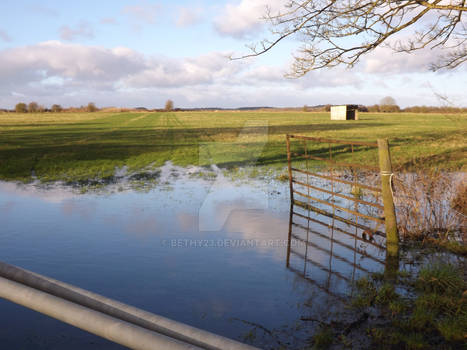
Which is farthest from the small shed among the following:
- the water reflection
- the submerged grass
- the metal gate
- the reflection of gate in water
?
the submerged grass

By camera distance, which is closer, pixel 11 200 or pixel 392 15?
pixel 392 15

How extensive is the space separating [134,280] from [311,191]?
7.31 metres

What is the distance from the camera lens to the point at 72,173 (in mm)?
15711

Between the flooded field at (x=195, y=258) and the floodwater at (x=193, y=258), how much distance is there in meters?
0.02

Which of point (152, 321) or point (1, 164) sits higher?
point (152, 321)

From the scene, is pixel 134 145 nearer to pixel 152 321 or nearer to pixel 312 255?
pixel 312 255

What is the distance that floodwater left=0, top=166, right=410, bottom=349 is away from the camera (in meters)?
4.45

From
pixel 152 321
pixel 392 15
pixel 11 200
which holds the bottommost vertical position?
pixel 11 200

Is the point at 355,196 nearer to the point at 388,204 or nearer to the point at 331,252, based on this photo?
the point at 388,204

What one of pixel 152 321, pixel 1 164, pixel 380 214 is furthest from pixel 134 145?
pixel 152 321

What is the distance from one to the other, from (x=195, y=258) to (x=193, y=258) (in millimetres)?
33

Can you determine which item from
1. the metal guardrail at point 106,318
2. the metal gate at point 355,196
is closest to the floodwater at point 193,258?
the metal gate at point 355,196

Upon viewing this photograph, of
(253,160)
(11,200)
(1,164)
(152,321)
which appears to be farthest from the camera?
(253,160)

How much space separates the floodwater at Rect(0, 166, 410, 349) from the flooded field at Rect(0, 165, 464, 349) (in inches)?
0.8
